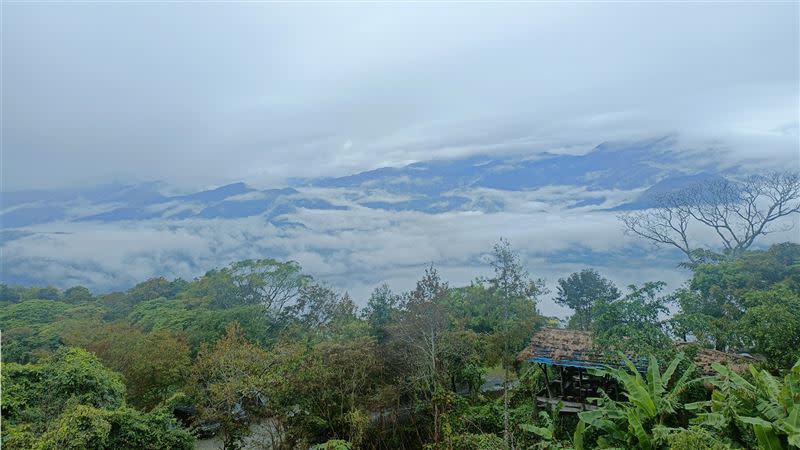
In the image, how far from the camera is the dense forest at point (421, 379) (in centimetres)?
781

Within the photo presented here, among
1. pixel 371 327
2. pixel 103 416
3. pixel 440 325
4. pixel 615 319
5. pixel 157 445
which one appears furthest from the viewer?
pixel 371 327

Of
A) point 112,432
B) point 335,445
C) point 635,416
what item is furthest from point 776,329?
point 112,432

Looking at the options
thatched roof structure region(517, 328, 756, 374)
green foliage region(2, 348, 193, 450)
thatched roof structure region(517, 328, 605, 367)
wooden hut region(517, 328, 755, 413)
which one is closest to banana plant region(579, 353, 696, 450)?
wooden hut region(517, 328, 755, 413)

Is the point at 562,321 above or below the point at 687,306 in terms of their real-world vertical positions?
below

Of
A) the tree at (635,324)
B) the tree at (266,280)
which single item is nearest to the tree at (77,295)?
the tree at (266,280)

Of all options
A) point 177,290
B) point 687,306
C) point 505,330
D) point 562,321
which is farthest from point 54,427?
point 177,290

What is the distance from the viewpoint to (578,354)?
1303 centimetres

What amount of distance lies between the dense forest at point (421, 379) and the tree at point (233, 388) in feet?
0.15

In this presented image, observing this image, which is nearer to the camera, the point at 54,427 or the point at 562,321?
the point at 54,427

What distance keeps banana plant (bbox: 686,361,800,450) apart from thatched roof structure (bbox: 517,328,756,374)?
12.1ft

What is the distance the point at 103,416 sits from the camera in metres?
9.80

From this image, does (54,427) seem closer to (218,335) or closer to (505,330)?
(218,335)

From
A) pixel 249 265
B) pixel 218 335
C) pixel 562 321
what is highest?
pixel 249 265

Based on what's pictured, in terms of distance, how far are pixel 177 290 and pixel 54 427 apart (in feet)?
108
